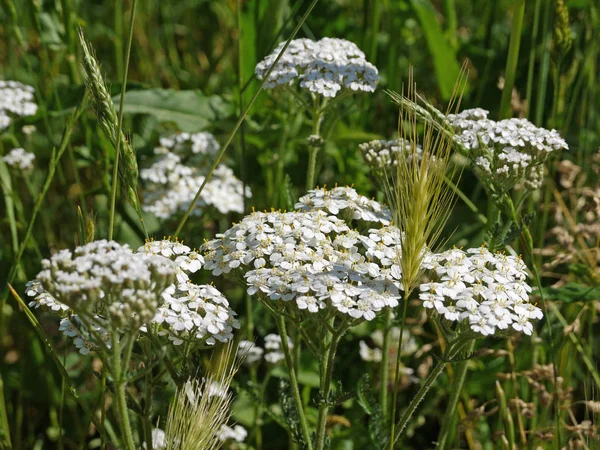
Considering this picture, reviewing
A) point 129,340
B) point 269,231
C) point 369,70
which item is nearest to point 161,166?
point 369,70

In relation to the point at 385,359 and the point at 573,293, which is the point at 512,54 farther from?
the point at 385,359

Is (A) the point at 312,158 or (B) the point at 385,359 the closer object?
(B) the point at 385,359

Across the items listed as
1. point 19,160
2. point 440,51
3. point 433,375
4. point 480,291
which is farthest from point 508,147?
point 19,160

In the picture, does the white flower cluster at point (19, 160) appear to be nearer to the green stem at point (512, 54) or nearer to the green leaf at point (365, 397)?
the green leaf at point (365, 397)


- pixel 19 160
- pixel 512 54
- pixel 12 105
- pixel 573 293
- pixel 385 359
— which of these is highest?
pixel 512 54

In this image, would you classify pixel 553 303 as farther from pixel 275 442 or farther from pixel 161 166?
pixel 161 166
